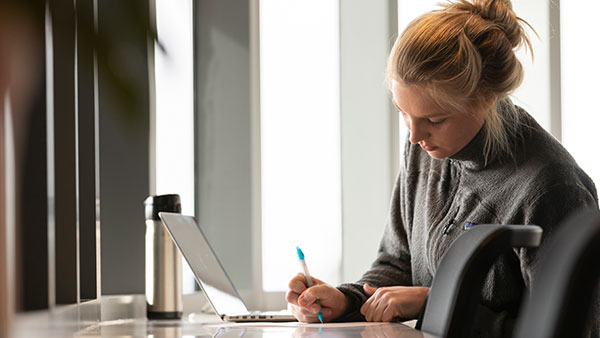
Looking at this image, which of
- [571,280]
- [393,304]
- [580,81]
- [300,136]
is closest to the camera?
[571,280]

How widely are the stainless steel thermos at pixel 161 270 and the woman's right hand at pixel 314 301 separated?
42cm

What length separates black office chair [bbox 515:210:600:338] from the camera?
46 cm

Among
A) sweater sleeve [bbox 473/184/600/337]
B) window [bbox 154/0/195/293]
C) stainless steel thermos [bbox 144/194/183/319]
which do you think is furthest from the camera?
window [bbox 154/0/195/293]

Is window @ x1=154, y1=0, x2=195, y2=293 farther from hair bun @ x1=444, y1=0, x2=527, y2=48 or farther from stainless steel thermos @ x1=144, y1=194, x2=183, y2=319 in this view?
hair bun @ x1=444, y1=0, x2=527, y2=48

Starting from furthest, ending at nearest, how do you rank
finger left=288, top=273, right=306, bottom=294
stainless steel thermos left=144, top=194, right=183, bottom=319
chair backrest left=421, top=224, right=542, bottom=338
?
stainless steel thermos left=144, top=194, right=183, bottom=319, finger left=288, top=273, right=306, bottom=294, chair backrest left=421, top=224, right=542, bottom=338

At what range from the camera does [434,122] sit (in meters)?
1.35

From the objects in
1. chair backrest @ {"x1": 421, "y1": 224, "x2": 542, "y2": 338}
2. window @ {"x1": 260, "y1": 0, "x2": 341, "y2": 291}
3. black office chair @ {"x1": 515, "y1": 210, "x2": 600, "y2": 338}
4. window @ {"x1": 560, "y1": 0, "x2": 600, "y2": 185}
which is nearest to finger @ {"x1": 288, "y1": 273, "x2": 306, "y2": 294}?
chair backrest @ {"x1": 421, "y1": 224, "x2": 542, "y2": 338}

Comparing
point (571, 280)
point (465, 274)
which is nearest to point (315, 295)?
point (465, 274)

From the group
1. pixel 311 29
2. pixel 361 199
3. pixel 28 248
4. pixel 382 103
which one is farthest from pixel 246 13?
pixel 28 248

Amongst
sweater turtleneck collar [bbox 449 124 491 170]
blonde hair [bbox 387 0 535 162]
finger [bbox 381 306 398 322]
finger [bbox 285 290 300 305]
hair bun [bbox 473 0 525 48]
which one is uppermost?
hair bun [bbox 473 0 525 48]

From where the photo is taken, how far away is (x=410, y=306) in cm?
125

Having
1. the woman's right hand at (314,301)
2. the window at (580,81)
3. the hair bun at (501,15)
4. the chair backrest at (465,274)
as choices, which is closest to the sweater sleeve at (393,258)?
the woman's right hand at (314,301)

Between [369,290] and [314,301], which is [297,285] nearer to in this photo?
[314,301]

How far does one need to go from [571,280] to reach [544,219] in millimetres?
809
